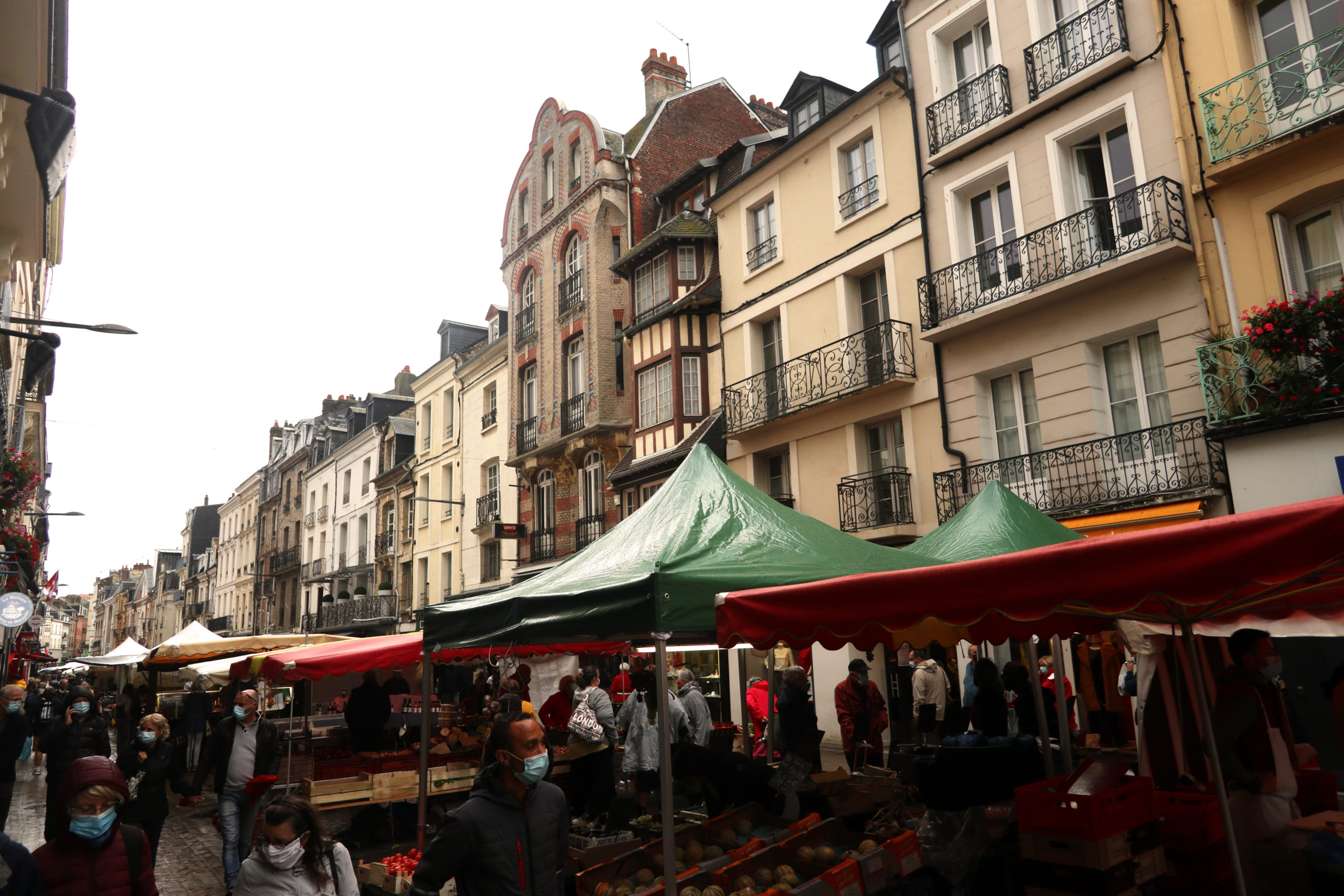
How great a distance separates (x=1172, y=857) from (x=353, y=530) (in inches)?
1547

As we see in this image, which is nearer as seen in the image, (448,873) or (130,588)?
(448,873)

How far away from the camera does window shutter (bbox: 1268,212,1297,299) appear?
415 inches

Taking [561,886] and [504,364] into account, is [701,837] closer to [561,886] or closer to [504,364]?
[561,886]

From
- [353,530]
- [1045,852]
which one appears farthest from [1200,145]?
[353,530]

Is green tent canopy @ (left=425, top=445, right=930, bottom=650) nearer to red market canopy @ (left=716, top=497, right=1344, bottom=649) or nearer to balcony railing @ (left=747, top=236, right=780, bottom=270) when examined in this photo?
red market canopy @ (left=716, top=497, right=1344, bottom=649)

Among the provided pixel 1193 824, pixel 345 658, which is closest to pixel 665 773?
pixel 1193 824

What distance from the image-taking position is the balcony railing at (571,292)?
2548 centimetres

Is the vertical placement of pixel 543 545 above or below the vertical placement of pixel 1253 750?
above

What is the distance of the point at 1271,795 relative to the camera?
16.7 ft

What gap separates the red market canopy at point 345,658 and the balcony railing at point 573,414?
12.7 m

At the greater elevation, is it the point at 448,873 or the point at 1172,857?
the point at 448,873

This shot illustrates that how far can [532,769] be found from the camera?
12.4 feet

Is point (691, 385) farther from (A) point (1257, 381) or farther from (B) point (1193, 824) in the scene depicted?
(B) point (1193, 824)

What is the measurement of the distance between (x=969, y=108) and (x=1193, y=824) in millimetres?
12506
